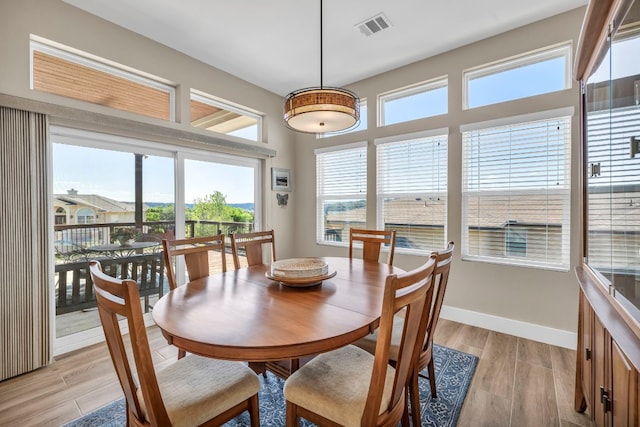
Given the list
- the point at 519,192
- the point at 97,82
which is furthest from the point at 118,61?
the point at 519,192

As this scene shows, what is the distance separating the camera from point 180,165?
337 centimetres

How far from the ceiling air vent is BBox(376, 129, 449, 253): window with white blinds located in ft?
4.01

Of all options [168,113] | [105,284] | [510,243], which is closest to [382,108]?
[510,243]

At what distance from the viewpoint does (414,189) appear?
3.56m

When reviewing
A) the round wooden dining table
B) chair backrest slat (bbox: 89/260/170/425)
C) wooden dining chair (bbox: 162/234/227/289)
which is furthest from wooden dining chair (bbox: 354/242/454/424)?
wooden dining chair (bbox: 162/234/227/289)

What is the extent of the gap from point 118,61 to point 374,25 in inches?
98.5

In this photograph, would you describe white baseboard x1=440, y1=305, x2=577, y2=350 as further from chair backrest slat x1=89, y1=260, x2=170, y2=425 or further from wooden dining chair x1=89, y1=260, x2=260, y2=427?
chair backrest slat x1=89, y1=260, x2=170, y2=425

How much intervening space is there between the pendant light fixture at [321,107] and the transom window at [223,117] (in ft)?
6.36

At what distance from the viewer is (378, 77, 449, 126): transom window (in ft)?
11.1

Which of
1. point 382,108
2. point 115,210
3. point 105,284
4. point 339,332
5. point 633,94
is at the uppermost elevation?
point 382,108

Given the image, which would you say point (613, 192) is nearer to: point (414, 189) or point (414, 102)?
point (414, 189)

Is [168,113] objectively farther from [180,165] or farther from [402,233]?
A: [402,233]

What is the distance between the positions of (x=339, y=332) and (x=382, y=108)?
134 inches

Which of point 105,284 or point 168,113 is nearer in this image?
point 105,284
